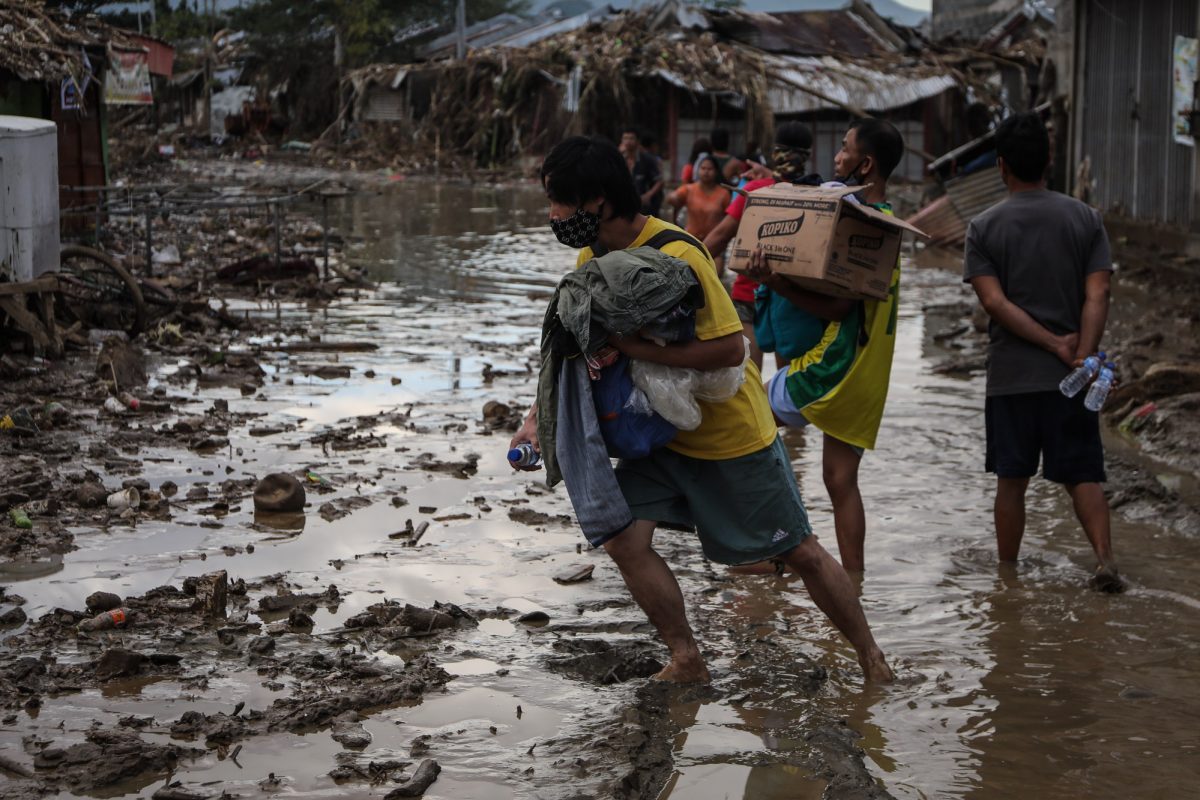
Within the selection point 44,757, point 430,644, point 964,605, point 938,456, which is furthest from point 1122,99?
point 44,757

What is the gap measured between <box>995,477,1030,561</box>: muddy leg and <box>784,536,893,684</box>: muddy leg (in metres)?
1.40

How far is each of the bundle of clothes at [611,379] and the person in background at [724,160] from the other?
5.88 meters

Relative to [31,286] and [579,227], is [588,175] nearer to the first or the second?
[579,227]

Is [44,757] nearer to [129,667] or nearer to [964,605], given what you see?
[129,667]

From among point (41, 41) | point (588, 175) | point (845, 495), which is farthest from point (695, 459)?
point (41, 41)

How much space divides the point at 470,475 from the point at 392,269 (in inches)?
378

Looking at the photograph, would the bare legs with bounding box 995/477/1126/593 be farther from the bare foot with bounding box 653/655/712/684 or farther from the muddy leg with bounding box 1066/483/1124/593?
the bare foot with bounding box 653/655/712/684

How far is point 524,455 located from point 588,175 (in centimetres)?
82

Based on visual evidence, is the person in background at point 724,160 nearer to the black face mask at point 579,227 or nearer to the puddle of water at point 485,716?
the black face mask at point 579,227

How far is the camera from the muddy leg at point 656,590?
12.9 feet

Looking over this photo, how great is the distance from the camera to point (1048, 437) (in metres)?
5.20

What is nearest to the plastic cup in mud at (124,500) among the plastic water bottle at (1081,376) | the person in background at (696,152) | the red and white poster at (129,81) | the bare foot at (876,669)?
the bare foot at (876,669)

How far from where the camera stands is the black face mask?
3820 millimetres

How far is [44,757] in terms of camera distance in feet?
11.7
